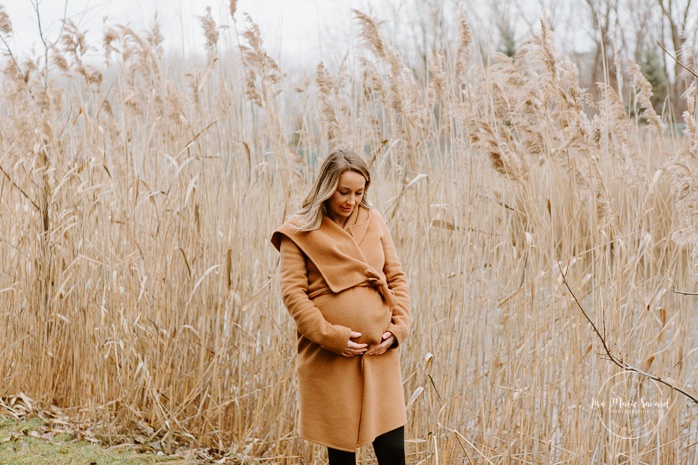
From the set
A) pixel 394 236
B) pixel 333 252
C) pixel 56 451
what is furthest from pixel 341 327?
pixel 56 451

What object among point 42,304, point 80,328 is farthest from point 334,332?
point 42,304

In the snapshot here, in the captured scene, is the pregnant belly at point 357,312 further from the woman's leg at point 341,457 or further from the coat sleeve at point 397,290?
the woman's leg at point 341,457

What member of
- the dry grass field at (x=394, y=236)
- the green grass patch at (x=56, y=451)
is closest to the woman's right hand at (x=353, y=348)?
the dry grass field at (x=394, y=236)

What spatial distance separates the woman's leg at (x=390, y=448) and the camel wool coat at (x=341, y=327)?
0.12 ft

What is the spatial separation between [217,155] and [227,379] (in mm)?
962

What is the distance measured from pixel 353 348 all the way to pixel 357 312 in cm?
11

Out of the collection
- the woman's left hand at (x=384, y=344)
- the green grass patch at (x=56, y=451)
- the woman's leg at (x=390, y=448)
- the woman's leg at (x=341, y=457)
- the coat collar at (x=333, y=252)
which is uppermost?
the coat collar at (x=333, y=252)

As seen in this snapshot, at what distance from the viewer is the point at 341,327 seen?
2.02 meters

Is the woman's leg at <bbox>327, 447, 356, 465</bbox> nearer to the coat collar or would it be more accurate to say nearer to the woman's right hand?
the woman's right hand

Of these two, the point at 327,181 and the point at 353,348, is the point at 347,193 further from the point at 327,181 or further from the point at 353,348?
the point at 353,348

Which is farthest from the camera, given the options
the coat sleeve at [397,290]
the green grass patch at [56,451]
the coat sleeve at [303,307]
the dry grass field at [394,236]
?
the green grass patch at [56,451]

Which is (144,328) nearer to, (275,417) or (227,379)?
(227,379)

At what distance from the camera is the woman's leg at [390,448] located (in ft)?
7.00

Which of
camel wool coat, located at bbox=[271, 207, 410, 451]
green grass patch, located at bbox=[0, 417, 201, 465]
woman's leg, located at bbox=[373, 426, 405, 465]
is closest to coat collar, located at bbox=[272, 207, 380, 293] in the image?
camel wool coat, located at bbox=[271, 207, 410, 451]
